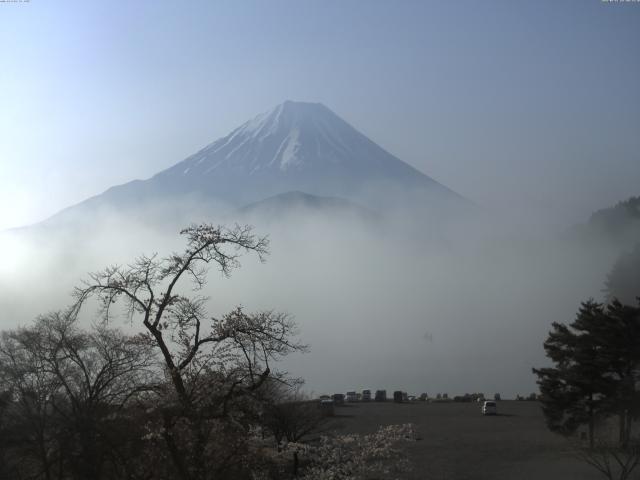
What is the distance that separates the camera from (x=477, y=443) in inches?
1220

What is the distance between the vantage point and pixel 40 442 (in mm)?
14367

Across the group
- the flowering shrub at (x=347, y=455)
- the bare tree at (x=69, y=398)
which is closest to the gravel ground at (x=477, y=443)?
the bare tree at (x=69, y=398)

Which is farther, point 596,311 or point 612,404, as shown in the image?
point 596,311

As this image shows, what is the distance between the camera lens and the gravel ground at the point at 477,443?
25234mm

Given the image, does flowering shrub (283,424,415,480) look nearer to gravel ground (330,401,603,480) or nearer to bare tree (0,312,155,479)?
bare tree (0,312,155,479)

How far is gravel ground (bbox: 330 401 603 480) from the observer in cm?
2523

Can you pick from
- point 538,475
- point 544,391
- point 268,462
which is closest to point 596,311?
point 544,391

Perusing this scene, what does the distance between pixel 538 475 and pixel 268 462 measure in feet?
50.6

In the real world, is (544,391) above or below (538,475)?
above

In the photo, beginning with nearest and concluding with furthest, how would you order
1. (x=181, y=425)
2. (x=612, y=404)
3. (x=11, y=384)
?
(x=181, y=425)
(x=11, y=384)
(x=612, y=404)

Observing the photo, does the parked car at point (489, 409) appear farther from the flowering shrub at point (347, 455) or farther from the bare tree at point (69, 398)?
the flowering shrub at point (347, 455)

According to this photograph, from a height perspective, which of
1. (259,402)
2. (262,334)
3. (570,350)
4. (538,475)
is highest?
(570,350)

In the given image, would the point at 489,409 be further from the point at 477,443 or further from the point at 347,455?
the point at 347,455

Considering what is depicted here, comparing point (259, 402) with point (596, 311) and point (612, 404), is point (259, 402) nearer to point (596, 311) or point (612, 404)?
point (612, 404)
